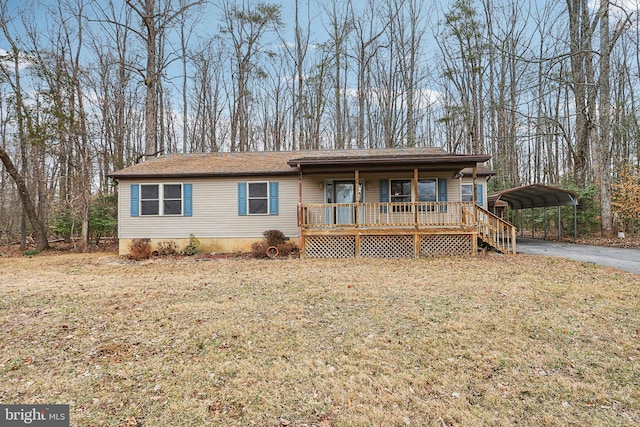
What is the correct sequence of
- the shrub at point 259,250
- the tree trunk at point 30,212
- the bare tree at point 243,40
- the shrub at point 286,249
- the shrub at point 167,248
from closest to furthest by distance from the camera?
the shrub at point 259,250 < the shrub at point 286,249 < the shrub at point 167,248 < the tree trunk at point 30,212 < the bare tree at point 243,40

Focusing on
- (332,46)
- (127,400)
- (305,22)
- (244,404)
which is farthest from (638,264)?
(305,22)

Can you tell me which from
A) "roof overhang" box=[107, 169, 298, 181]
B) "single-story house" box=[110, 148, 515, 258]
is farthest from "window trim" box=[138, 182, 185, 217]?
"roof overhang" box=[107, 169, 298, 181]

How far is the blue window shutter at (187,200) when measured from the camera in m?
12.3

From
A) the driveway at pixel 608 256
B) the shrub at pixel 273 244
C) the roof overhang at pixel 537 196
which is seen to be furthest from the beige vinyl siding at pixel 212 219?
A: the roof overhang at pixel 537 196

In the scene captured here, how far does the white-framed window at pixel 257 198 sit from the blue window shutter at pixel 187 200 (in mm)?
2263

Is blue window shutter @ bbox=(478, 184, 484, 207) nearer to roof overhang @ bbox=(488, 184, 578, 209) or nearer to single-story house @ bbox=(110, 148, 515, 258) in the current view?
roof overhang @ bbox=(488, 184, 578, 209)

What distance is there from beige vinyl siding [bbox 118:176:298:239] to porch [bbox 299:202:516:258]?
1.40m

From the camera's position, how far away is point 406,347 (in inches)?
150

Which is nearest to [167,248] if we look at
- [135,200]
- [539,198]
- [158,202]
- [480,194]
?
[158,202]

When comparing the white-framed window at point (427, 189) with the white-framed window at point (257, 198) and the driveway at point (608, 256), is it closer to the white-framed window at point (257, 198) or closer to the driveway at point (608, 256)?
the driveway at point (608, 256)

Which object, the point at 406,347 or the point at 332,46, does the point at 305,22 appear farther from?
the point at 406,347

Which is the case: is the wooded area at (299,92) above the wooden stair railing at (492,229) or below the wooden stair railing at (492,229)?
above

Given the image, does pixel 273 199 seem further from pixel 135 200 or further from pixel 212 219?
pixel 135 200

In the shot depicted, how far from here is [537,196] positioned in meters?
15.0
